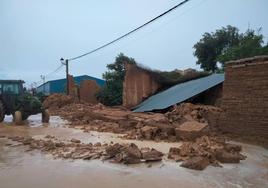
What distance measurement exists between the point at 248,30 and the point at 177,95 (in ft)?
43.1

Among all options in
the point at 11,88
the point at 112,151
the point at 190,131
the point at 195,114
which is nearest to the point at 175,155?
the point at 112,151

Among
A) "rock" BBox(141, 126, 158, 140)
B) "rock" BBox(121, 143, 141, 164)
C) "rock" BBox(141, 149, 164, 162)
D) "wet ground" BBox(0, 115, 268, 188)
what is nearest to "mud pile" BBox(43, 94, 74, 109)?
"rock" BBox(141, 126, 158, 140)

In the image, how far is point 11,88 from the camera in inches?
731

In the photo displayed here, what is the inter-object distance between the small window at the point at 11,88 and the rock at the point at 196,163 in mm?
13412

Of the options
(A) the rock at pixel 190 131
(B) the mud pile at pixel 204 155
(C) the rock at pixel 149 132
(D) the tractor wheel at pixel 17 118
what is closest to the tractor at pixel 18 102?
(D) the tractor wheel at pixel 17 118

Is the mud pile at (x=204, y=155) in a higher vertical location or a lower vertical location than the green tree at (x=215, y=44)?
lower

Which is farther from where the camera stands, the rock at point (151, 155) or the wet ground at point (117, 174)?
the rock at point (151, 155)

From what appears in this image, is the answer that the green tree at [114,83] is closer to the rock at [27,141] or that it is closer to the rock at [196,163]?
the rock at [27,141]

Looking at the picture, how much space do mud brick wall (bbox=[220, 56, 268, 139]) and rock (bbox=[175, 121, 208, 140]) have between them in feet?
3.93

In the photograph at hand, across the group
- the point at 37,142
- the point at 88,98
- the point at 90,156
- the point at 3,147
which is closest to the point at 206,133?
the point at 90,156

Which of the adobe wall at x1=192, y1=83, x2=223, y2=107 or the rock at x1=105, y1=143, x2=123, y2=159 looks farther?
the adobe wall at x1=192, y1=83, x2=223, y2=107

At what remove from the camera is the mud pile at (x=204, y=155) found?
7566mm

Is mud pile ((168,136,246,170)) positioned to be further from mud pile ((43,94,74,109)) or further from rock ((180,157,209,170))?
mud pile ((43,94,74,109))

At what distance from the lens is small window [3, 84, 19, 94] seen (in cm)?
1847
